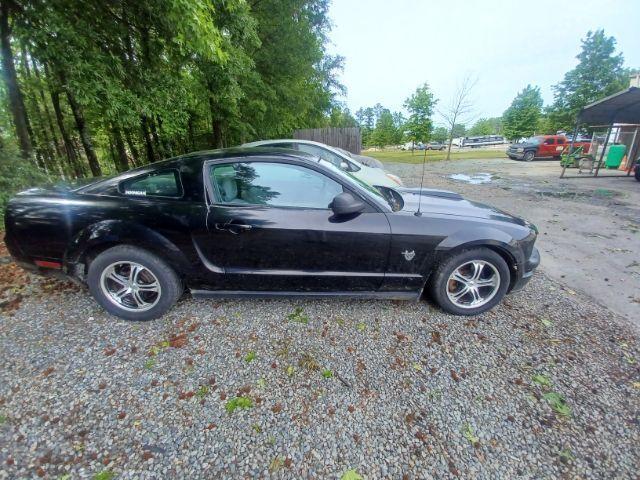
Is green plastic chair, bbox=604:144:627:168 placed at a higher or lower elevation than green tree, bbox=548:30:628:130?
lower

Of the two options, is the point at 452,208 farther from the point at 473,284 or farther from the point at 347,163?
the point at 347,163

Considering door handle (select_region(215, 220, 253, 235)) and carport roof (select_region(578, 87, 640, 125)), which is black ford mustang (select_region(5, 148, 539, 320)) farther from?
carport roof (select_region(578, 87, 640, 125))

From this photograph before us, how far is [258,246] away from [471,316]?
2.08m

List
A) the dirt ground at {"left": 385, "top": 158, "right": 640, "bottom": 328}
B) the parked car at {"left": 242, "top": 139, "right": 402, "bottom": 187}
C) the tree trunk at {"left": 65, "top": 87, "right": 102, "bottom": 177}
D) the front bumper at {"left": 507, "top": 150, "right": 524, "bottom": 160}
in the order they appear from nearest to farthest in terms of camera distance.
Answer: the dirt ground at {"left": 385, "top": 158, "right": 640, "bottom": 328} → the parked car at {"left": 242, "top": 139, "right": 402, "bottom": 187} → the tree trunk at {"left": 65, "top": 87, "right": 102, "bottom": 177} → the front bumper at {"left": 507, "top": 150, "right": 524, "bottom": 160}

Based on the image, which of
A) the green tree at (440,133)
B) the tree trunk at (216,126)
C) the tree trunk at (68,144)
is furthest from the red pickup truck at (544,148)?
the tree trunk at (68,144)

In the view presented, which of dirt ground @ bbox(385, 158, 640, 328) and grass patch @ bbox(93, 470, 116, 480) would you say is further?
dirt ground @ bbox(385, 158, 640, 328)

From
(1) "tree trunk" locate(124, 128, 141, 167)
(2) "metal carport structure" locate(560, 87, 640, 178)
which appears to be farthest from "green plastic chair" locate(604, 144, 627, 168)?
(1) "tree trunk" locate(124, 128, 141, 167)

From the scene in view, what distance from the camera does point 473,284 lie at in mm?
2543

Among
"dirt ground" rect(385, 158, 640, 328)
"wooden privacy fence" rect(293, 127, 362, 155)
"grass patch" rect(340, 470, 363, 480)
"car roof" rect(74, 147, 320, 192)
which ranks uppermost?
"wooden privacy fence" rect(293, 127, 362, 155)

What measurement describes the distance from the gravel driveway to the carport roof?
11.1 m

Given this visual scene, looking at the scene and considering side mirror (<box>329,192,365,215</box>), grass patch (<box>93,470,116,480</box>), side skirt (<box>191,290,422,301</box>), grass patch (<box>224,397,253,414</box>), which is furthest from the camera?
side skirt (<box>191,290,422,301</box>)

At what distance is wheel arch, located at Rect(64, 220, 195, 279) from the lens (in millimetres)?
2264

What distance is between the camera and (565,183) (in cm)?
976

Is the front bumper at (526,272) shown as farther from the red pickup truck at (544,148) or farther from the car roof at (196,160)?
the red pickup truck at (544,148)
